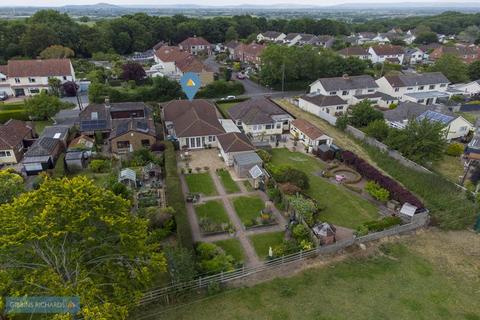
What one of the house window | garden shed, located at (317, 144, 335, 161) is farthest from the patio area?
garden shed, located at (317, 144, 335, 161)

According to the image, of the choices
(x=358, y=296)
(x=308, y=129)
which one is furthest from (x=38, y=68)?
(x=358, y=296)

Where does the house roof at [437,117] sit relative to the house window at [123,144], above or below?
above

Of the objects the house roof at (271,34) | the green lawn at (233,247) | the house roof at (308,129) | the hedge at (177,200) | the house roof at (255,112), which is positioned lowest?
the green lawn at (233,247)

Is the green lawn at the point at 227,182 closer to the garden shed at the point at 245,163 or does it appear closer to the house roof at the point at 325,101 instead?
the garden shed at the point at 245,163

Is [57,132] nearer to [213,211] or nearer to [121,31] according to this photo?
[213,211]

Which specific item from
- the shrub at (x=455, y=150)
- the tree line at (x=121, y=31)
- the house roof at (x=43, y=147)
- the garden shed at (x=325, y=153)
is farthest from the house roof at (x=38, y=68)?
the shrub at (x=455, y=150)

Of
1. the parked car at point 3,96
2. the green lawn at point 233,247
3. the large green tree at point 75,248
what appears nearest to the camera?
the large green tree at point 75,248

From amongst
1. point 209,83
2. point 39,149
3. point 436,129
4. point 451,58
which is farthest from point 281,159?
point 451,58
